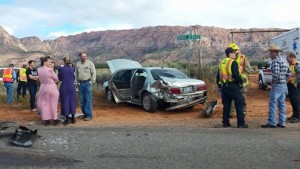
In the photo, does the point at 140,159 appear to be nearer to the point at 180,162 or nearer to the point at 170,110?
the point at 180,162

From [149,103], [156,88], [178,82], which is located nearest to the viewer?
[178,82]

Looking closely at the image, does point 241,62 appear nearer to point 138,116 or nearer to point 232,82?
point 232,82

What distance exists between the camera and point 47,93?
11.9m

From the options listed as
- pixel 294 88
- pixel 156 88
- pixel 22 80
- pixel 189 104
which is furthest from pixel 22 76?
pixel 294 88

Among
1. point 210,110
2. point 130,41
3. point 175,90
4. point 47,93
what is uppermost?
point 130,41

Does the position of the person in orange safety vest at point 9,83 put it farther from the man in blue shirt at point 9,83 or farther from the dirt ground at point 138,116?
the dirt ground at point 138,116

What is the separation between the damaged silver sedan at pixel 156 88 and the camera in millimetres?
14352

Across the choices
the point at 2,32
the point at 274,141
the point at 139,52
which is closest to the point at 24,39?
the point at 2,32

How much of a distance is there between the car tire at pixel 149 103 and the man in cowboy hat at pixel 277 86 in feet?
15.0

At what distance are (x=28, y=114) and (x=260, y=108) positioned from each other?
7.54 m

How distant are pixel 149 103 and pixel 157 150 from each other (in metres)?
6.92

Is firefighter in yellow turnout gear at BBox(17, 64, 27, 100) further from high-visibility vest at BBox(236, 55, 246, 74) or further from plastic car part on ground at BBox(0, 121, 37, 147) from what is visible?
plastic car part on ground at BBox(0, 121, 37, 147)

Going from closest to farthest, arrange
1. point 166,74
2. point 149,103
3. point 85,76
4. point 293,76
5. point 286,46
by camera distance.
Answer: point 293,76 → point 85,76 → point 149,103 → point 166,74 → point 286,46

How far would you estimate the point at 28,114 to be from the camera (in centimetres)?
1526
